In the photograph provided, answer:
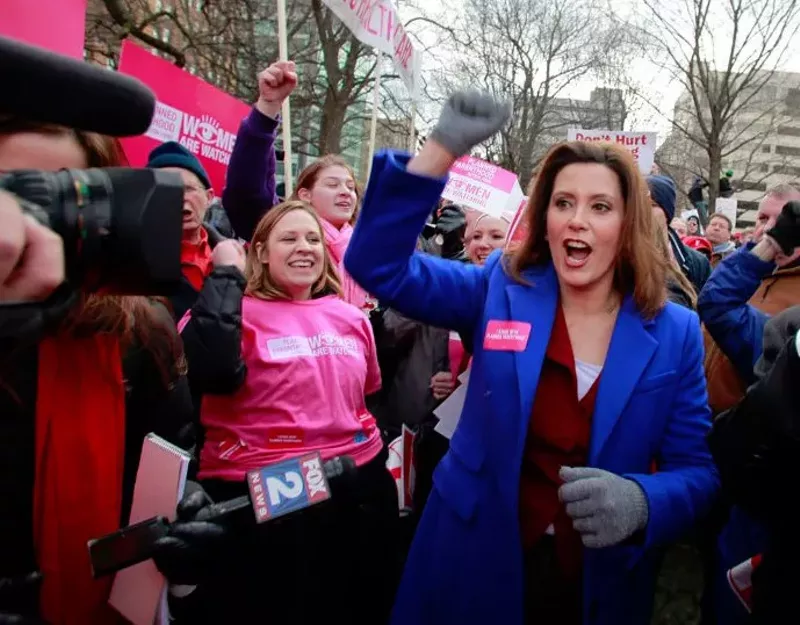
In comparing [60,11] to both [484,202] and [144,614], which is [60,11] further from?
[484,202]

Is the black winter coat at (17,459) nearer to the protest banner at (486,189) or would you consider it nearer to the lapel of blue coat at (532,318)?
the lapel of blue coat at (532,318)

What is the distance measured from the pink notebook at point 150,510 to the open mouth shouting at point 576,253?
43.0 inches

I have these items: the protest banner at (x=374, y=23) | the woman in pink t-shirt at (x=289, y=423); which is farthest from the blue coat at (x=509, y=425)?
the protest banner at (x=374, y=23)

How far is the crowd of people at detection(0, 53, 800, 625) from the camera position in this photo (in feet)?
4.24

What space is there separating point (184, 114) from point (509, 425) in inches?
134

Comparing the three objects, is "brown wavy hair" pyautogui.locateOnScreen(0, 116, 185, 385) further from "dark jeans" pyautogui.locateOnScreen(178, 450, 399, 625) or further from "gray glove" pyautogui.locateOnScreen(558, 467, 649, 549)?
"gray glove" pyautogui.locateOnScreen(558, 467, 649, 549)

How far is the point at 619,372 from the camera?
163cm

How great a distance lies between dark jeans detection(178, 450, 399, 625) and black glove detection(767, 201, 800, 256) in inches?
74.8

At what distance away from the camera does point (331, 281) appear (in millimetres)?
2758

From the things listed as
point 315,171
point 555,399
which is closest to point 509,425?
point 555,399

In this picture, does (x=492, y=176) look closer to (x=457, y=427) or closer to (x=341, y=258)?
(x=341, y=258)

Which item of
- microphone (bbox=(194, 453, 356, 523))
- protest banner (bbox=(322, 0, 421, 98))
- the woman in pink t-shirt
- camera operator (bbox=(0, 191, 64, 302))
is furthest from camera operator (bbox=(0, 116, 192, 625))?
protest banner (bbox=(322, 0, 421, 98))

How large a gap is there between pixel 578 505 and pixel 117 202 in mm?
1142

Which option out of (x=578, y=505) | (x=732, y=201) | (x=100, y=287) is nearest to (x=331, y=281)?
(x=578, y=505)
